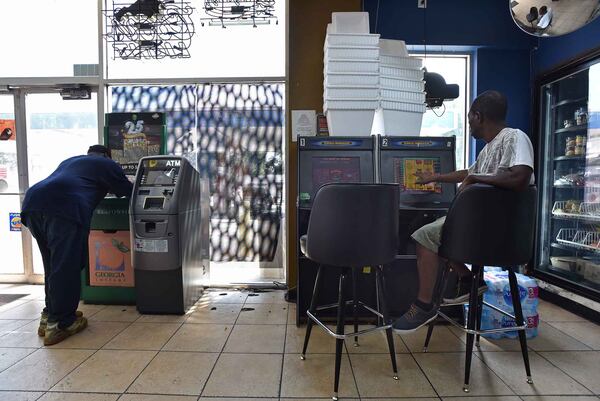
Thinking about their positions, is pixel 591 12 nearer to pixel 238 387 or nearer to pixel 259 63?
pixel 238 387

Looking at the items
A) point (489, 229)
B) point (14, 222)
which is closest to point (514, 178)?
point (489, 229)

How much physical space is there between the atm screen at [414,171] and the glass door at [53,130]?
3421mm

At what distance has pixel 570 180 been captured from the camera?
11.7 ft

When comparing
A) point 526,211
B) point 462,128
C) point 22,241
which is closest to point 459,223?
point 526,211

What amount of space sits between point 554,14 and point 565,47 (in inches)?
81.7

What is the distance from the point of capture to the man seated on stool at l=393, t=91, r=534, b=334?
6.48ft

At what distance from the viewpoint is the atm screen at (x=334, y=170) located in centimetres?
298

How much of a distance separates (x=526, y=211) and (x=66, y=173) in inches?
124

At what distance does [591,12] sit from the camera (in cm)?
175

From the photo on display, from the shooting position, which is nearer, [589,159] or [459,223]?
[459,223]

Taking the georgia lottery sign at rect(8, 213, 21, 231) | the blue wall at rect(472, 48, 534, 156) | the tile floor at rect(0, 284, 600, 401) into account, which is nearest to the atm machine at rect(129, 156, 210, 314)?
the tile floor at rect(0, 284, 600, 401)

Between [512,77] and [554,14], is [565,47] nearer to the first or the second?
[512,77]

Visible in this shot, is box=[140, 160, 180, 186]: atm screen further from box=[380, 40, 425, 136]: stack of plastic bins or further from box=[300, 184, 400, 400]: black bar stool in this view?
box=[380, 40, 425, 136]: stack of plastic bins

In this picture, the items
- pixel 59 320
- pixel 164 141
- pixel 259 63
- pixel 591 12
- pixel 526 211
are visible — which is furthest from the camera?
pixel 259 63
